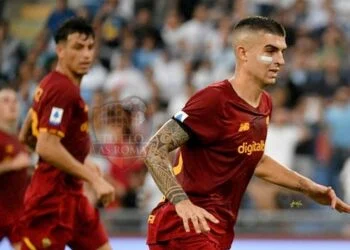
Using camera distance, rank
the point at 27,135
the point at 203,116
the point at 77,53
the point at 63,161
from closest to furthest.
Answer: the point at 203,116 → the point at 63,161 → the point at 77,53 → the point at 27,135

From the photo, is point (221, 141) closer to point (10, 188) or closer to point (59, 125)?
point (59, 125)

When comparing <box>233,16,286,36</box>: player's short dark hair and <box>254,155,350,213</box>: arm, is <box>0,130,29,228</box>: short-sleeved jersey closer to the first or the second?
<box>254,155,350,213</box>: arm

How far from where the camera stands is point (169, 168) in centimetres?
618

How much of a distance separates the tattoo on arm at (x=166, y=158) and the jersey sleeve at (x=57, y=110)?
1610 millimetres

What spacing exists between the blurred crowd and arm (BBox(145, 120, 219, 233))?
487cm

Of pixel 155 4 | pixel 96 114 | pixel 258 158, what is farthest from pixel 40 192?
pixel 155 4

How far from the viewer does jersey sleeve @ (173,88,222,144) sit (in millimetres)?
6309

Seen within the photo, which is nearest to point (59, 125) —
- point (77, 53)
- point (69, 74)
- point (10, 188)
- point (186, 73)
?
point (69, 74)

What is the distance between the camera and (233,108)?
21.4 feet

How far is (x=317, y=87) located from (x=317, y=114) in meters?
0.57

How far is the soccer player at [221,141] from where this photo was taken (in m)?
6.34

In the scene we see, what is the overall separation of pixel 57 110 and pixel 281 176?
1.63m

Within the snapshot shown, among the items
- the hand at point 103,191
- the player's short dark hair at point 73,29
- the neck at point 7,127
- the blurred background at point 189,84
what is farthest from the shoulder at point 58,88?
the blurred background at point 189,84

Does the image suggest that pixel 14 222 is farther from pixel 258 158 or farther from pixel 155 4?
pixel 155 4
